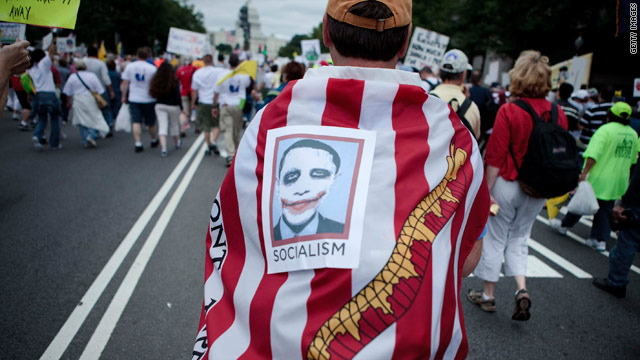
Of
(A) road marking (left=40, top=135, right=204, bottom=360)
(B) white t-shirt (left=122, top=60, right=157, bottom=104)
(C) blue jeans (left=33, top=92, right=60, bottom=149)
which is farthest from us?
(B) white t-shirt (left=122, top=60, right=157, bottom=104)

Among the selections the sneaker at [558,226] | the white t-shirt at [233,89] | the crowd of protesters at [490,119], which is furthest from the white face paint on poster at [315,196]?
the white t-shirt at [233,89]

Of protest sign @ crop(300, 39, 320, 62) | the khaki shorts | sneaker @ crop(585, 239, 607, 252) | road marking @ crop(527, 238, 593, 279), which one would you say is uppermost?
protest sign @ crop(300, 39, 320, 62)

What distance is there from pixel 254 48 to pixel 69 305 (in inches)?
5100

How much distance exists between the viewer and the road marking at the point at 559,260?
5098 mm

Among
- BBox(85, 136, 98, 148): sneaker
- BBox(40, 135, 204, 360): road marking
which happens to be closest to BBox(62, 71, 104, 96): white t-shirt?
BBox(85, 136, 98, 148): sneaker

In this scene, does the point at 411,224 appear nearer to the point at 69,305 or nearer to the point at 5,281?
the point at 69,305

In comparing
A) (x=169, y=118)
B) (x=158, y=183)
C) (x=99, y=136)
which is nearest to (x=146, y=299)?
(x=158, y=183)

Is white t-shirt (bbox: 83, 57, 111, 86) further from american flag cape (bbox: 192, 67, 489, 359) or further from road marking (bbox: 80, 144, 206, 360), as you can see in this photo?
american flag cape (bbox: 192, 67, 489, 359)

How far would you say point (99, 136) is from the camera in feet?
38.1

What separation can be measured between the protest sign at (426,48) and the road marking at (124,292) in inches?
306

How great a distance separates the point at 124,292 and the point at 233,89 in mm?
6028

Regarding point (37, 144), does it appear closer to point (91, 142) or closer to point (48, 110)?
point (48, 110)

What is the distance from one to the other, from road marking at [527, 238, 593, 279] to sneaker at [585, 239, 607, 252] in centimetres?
74

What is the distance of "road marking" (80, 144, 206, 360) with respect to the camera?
3.19 meters
